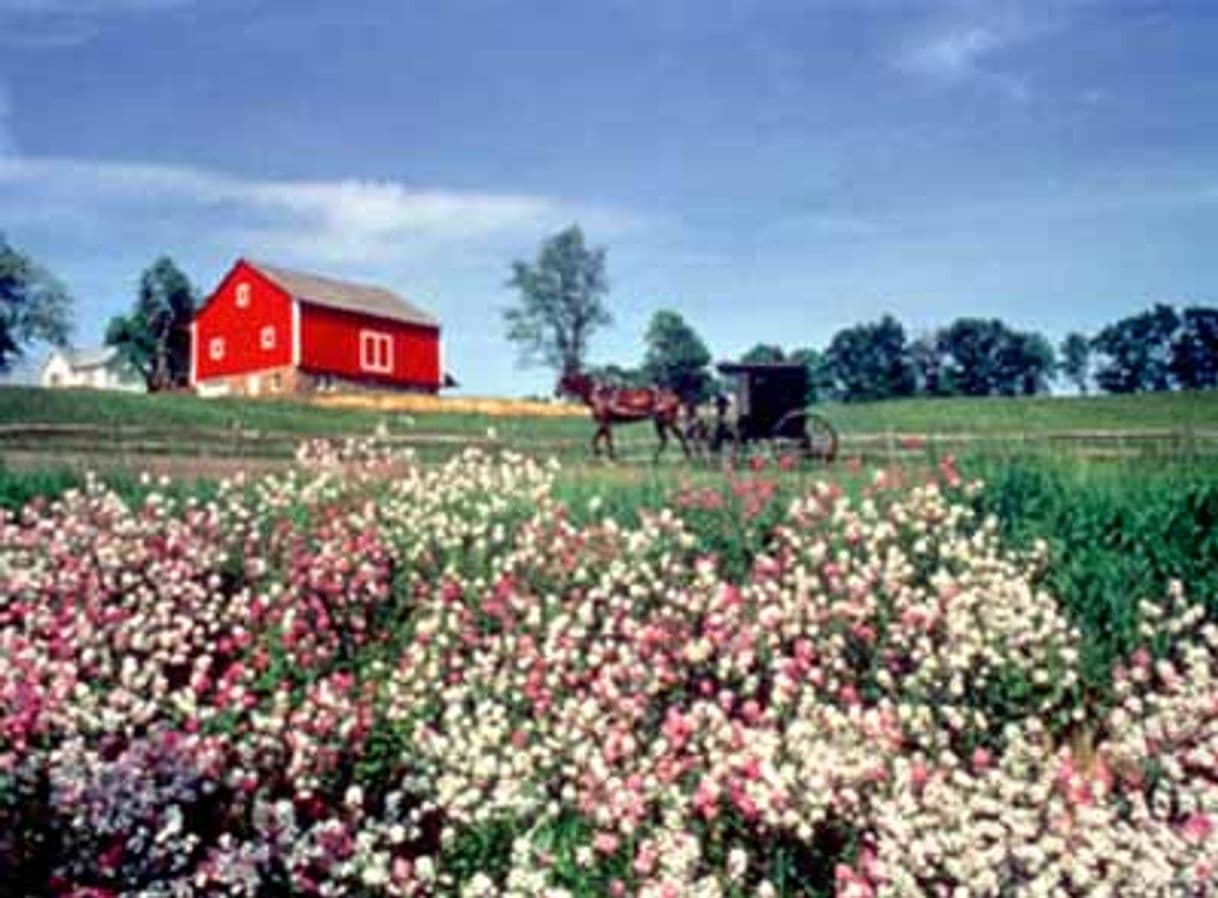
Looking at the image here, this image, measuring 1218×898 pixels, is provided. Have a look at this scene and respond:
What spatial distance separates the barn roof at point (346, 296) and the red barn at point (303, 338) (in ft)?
0.21

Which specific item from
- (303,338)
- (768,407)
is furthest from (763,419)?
(303,338)

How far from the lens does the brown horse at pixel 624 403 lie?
25141mm

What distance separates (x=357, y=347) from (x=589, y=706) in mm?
49346

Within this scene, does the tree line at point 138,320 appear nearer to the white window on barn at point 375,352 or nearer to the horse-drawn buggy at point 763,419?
the white window on barn at point 375,352

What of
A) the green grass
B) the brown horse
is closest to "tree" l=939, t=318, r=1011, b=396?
the green grass

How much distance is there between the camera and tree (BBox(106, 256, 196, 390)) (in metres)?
77.9

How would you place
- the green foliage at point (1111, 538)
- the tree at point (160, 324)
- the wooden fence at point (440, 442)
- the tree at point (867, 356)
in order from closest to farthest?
the green foliage at point (1111, 538), the wooden fence at point (440, 442), the tree at point (160, 324), the tree at point (867, 356)

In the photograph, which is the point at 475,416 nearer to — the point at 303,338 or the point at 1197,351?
the point at 303,338

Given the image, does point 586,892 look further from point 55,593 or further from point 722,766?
point 55,593

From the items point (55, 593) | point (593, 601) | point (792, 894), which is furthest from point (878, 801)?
point (55, 593)

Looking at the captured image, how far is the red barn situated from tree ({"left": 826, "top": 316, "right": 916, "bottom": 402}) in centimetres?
5270

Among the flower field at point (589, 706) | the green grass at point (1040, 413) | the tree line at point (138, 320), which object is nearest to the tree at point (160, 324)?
the tree line at point (138, 320)

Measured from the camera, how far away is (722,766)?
704cm

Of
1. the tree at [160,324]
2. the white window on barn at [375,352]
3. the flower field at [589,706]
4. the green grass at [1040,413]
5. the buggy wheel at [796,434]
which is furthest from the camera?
the tree at [160,324]
